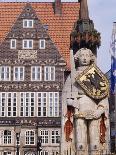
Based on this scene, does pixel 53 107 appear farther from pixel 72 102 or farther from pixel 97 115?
pixel 97 115

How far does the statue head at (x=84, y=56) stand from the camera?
874 inches

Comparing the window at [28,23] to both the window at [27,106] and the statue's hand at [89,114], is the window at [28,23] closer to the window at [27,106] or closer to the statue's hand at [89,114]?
the window at [27,106]

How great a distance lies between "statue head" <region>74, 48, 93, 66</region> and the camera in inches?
874

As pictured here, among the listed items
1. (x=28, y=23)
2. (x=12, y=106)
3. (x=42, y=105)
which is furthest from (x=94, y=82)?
(x=28, y=23)

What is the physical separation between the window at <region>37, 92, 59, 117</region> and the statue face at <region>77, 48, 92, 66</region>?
26232 millimetres

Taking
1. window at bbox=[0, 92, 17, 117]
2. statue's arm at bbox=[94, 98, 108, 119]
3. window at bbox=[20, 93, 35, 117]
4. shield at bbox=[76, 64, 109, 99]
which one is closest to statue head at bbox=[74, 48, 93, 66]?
shield at bbox=[76, 64, 109, 99]

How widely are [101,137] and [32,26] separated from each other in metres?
29.3

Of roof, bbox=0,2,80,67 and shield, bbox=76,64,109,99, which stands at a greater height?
roof, bbox=0,2,80,67

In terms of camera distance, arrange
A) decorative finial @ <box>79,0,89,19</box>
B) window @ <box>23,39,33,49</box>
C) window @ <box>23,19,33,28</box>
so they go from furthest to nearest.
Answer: window @ <box>23,19,33,28</box>, window @ <box>23,39,33,49</box>, decorative finial @ <box>79,0,89,19</box>

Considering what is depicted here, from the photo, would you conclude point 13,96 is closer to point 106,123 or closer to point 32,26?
point 32,26

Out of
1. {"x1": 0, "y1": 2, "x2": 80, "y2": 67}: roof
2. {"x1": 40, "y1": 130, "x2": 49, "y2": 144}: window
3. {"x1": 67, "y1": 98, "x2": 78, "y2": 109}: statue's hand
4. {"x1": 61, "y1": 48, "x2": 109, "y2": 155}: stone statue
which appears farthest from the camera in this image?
{"x1": 0, "y1": 2, "x2": 80, "y2": 67}: roof

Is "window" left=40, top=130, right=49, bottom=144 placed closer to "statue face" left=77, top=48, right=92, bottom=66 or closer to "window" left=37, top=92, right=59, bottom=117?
"window" left=37, top=92, right=59, bottom=117

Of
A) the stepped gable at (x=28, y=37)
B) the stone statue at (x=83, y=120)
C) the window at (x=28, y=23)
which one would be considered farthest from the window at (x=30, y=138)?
the stone statue at (x=83, y=120)

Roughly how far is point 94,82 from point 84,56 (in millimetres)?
1050
